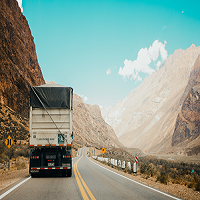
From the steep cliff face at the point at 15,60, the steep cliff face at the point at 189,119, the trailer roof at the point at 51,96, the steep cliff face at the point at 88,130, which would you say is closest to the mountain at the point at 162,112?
the steep cliff face at the point at 189,119

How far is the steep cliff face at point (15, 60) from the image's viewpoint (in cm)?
4309

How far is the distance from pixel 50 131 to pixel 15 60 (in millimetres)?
42697

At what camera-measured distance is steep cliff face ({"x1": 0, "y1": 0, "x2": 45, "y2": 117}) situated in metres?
43.1

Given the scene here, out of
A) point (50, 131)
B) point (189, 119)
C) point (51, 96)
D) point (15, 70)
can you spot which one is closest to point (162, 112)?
point (189, 119)

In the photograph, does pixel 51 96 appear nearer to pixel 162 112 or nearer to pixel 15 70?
pixel 15 70

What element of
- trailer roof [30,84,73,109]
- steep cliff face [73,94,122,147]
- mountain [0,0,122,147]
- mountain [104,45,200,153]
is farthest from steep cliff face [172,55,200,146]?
trailer roof [30,84,73,109]

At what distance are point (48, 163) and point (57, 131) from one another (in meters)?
1.71

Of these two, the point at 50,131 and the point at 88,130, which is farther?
the point at 88,130

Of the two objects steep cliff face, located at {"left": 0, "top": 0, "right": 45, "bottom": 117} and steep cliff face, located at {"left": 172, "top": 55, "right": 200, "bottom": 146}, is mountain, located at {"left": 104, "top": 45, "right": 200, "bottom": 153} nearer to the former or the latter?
steep cliff face, located at {"left": 172, "top": 55, "right": 200, "bottom": 146}

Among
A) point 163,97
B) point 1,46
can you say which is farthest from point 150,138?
point 1,46

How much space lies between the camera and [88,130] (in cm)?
12300

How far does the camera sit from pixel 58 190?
8.48 m

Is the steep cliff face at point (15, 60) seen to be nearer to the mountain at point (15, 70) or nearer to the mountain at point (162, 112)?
the mountain at point (15, 70)

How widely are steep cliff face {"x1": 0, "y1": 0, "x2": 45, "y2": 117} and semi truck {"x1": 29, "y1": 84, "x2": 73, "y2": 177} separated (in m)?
30.8
